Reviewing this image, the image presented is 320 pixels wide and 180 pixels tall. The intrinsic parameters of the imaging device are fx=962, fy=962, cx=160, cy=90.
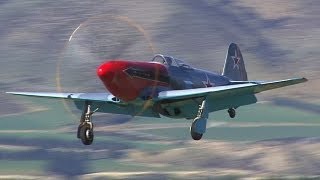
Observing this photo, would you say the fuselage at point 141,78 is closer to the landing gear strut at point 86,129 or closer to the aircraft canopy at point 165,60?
the aircraft canopy at point 165,60

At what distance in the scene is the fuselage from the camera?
42.1 meters

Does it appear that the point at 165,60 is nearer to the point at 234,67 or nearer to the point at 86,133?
the point at 86,133

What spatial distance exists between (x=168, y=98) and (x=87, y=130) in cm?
400

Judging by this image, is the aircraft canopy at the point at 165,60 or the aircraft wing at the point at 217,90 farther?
the aircraft canopy at the point at 165,60

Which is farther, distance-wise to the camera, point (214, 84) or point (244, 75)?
point (244, 75)

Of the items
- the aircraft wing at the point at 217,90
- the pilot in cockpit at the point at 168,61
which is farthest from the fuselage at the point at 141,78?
the aircraft wing at the point at 217,90

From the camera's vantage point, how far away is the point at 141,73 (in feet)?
141

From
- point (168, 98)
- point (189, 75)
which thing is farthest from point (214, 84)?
point (168, 98)

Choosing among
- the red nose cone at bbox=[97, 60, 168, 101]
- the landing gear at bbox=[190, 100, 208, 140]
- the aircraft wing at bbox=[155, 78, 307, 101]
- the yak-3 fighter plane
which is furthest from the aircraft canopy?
the landing gear at bbox=[190, 100, 208, 140]

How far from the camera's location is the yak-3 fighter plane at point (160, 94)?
1663 inches

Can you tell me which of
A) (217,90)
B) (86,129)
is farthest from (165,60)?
(86,129)

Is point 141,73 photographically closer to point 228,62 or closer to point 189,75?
point 189,75

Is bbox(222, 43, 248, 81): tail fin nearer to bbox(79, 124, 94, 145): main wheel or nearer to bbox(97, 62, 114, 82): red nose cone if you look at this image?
bbox(79, 124, 94, 145): main wheel

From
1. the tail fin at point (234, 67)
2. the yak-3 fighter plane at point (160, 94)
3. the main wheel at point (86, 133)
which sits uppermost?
the yak-3 fighter plane at point (160, 94)
